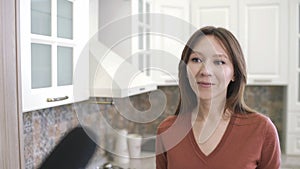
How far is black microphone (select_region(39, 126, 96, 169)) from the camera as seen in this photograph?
5.01 feet

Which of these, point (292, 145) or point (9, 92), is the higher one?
point (9, 92)

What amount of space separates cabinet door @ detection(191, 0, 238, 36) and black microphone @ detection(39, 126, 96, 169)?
143 cm

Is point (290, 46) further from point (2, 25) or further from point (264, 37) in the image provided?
point (2, 25)

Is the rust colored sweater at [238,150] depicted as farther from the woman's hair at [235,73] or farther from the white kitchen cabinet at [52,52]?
the white kitchen cabinet at [52,52]

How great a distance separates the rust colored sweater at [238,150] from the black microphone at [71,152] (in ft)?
2.58

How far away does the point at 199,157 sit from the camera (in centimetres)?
90

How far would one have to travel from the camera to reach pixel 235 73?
939mm

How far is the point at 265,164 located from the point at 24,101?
76 centimetres

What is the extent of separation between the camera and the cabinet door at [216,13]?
8.52ft

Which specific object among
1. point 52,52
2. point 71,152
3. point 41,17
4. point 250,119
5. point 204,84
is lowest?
point 71,152

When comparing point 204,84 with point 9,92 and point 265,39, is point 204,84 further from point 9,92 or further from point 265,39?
point 265,39

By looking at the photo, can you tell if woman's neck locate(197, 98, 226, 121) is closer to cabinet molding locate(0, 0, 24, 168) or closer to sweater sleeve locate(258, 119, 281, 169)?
sweater sleeve locate(258, 119, 281, 169)

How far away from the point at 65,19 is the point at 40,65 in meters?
0.25

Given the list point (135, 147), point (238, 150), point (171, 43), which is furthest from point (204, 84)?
point (135, 147)
